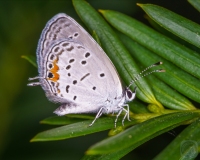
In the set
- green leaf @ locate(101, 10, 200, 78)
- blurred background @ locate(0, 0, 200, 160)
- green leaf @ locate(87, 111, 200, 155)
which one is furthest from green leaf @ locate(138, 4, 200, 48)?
blurred background @ locate(0, 0, 200, 160)

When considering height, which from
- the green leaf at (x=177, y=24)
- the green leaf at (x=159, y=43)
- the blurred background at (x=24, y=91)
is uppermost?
the green leaf at (x=177, y=24)

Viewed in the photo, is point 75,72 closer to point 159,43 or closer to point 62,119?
point 62,119

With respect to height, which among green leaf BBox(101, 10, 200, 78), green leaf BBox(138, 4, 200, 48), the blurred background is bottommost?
the blurred background

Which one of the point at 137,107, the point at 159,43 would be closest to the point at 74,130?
the point at 137,107

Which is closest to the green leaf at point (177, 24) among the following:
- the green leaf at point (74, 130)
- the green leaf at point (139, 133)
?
the green leaf at point (139, 133)

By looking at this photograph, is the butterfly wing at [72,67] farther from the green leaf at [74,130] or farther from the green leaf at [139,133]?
the green leaf at [139,133]

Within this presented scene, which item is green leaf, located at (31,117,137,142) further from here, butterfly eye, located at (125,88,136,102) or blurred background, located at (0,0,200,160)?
blurred background, located at (0,0,200,160)
